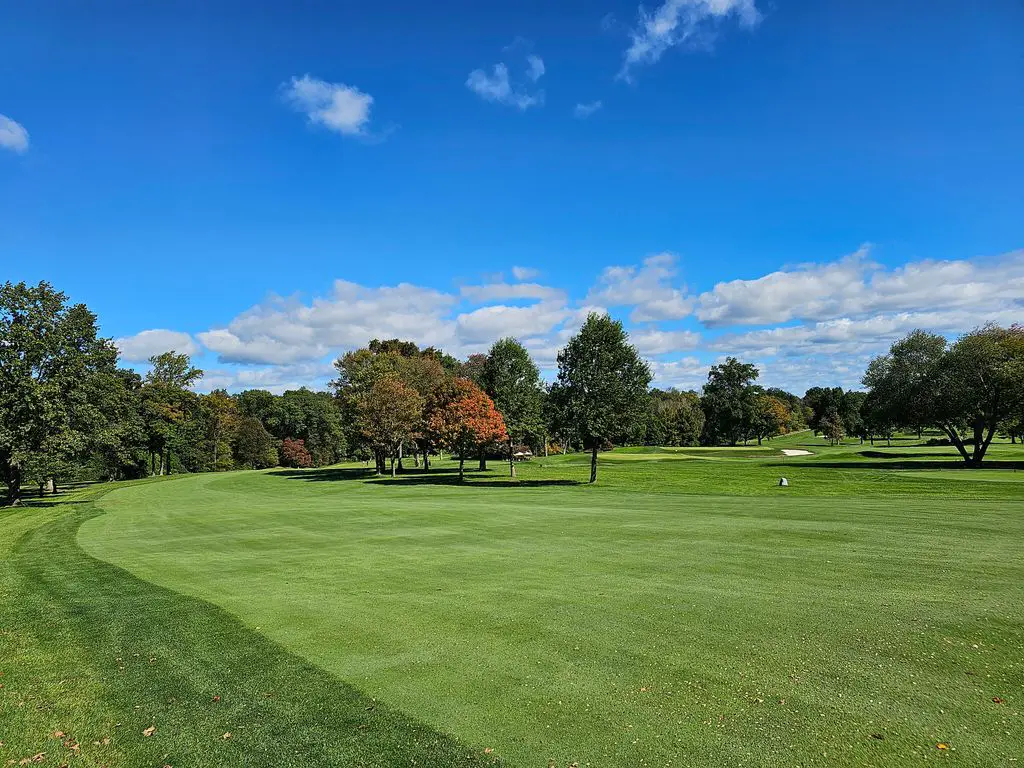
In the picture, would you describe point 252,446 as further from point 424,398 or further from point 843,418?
point 843,418

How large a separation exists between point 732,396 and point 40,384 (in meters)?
99.4

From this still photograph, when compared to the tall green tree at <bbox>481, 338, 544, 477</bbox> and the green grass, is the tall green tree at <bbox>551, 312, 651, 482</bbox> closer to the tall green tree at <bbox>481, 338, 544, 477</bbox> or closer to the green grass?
the tall green tree at <bbox>481, 338, 544, 477</bbox>

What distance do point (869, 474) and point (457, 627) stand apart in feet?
140

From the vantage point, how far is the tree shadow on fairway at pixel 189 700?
5.90 meters

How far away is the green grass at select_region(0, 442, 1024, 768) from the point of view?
5816 mm

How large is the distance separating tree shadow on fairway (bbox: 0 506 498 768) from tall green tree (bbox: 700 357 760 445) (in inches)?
4140

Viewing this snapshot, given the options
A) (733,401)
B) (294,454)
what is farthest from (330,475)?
(733,401)

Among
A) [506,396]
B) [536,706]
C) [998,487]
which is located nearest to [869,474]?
[998,487]

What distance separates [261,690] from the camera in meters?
7.36

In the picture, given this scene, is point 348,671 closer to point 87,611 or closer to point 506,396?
point 87,611

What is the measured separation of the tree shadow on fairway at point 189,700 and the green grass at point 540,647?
0.12 feet

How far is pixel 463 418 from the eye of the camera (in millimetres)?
48719

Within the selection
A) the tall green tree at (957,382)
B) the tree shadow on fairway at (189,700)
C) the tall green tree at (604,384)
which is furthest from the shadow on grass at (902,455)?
the tree shadow on fairway at (189,700)

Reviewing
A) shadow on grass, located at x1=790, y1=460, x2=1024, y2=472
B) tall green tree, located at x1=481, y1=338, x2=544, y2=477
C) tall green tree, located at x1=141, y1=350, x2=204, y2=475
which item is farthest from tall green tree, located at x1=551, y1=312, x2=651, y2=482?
tall green tree, located at x1=141, y1=350, x2=204, y2=475
